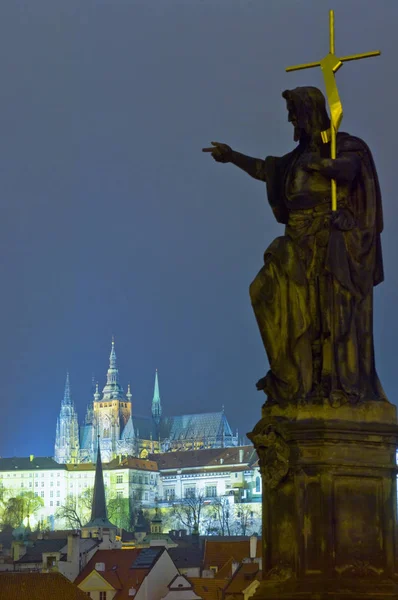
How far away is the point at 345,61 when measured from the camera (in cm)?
793

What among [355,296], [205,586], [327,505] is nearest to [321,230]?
[355,296]

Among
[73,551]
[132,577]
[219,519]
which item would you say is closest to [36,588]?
[132,577]

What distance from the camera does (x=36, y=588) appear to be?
50.4m

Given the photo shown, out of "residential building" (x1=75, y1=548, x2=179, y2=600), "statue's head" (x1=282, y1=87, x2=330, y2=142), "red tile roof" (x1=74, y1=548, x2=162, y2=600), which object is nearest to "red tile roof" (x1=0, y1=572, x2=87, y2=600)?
"residential building" (x1=75, y1=548, x2=179, y2=600)

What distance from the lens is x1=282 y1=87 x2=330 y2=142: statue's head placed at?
8.24m

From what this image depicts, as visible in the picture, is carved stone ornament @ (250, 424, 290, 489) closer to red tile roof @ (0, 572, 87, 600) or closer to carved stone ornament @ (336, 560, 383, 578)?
carved stone ornament @ (336, 560, 383, 578)

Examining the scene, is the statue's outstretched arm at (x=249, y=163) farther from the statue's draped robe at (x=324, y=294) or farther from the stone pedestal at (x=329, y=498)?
the stone pedestal at (x=329, y=498)

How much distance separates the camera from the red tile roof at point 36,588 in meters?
49.7

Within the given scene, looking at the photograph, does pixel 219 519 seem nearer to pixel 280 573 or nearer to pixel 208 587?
pixel 208 587

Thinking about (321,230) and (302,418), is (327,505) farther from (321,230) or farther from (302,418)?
(321,230)

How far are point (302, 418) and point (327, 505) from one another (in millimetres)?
482

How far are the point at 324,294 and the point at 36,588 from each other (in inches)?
1737

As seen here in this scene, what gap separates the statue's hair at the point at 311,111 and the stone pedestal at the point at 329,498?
161 centimetres

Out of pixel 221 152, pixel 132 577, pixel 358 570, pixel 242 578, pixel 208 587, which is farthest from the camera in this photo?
pixel 132 577
